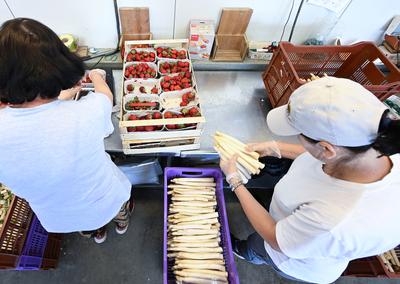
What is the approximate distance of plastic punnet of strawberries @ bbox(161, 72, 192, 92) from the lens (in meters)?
1.55

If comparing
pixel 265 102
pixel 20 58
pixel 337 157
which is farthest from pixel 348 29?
pixel 20 58

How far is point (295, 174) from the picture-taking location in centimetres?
105

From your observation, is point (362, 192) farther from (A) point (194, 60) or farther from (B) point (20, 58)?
(A) point (194, 60)

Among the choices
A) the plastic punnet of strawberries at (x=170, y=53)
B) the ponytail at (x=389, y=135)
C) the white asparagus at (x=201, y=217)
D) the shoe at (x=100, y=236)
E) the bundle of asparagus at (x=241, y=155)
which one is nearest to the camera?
the ponytail at (x=389, y=135)

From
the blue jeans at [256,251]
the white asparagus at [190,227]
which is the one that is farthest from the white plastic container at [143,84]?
the blue jeans at [256,251]

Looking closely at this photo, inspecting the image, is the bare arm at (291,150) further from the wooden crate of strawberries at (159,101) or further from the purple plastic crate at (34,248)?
the purple plastic crate at (34,248)

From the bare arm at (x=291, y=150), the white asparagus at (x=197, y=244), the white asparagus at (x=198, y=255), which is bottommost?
the white asparagus at (x=198, y=255)

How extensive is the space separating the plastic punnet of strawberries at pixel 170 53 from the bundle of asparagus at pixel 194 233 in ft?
2.65

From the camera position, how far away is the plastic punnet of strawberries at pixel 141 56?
64.9 inches

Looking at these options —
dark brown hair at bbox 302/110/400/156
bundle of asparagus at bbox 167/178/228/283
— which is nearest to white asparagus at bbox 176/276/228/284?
bundle of asparagus at bbox 167/178/228/283

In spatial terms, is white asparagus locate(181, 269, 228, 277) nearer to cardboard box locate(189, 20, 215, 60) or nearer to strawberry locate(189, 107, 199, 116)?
strawberry locate(189, 107, 199, 116)

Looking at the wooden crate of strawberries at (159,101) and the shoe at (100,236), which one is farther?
the shoe at (100,236)

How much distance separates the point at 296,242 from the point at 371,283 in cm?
160

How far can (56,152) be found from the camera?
2.65ft
